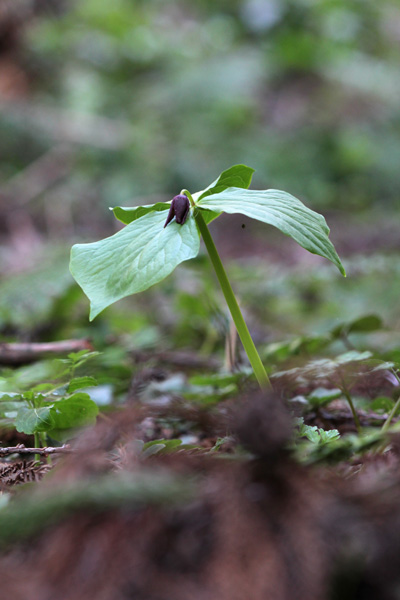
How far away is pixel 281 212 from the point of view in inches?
36.2

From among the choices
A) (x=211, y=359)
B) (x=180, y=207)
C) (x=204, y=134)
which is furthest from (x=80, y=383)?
(x=204, y=134)

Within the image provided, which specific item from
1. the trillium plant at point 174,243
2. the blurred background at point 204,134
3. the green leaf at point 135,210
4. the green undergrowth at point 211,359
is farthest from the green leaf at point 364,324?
the blurred background at point 204,134

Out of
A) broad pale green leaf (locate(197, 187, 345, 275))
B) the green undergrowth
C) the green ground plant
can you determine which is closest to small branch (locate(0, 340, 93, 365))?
the green undergrowth

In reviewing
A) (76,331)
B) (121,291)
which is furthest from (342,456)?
(76,331)

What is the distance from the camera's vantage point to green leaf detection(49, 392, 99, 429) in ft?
3.27

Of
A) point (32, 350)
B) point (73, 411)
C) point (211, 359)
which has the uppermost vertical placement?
point (32, 350)

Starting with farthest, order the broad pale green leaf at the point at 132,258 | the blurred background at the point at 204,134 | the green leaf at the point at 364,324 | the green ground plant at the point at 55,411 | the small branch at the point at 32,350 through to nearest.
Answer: the blurred background at the point at 204,134 < the small branch at the point at 32,350 < the green leaf at the point at 364,324 < the green ground plant at the point at 55,411 < the broad pale green leaf at the point at 132,258

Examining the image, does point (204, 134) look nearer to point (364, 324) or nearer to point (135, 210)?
point (364, 324)

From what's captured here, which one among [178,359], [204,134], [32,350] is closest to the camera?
[32,350]

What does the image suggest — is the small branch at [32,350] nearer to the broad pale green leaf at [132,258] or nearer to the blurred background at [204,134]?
the blurred background at [204,134]

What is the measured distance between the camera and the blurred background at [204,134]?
2.81m

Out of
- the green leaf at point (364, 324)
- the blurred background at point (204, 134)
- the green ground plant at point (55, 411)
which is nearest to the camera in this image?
the green ground plant at point (55, 411)

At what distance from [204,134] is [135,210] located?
4.87m

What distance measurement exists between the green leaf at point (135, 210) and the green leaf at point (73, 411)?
370 millimetres
